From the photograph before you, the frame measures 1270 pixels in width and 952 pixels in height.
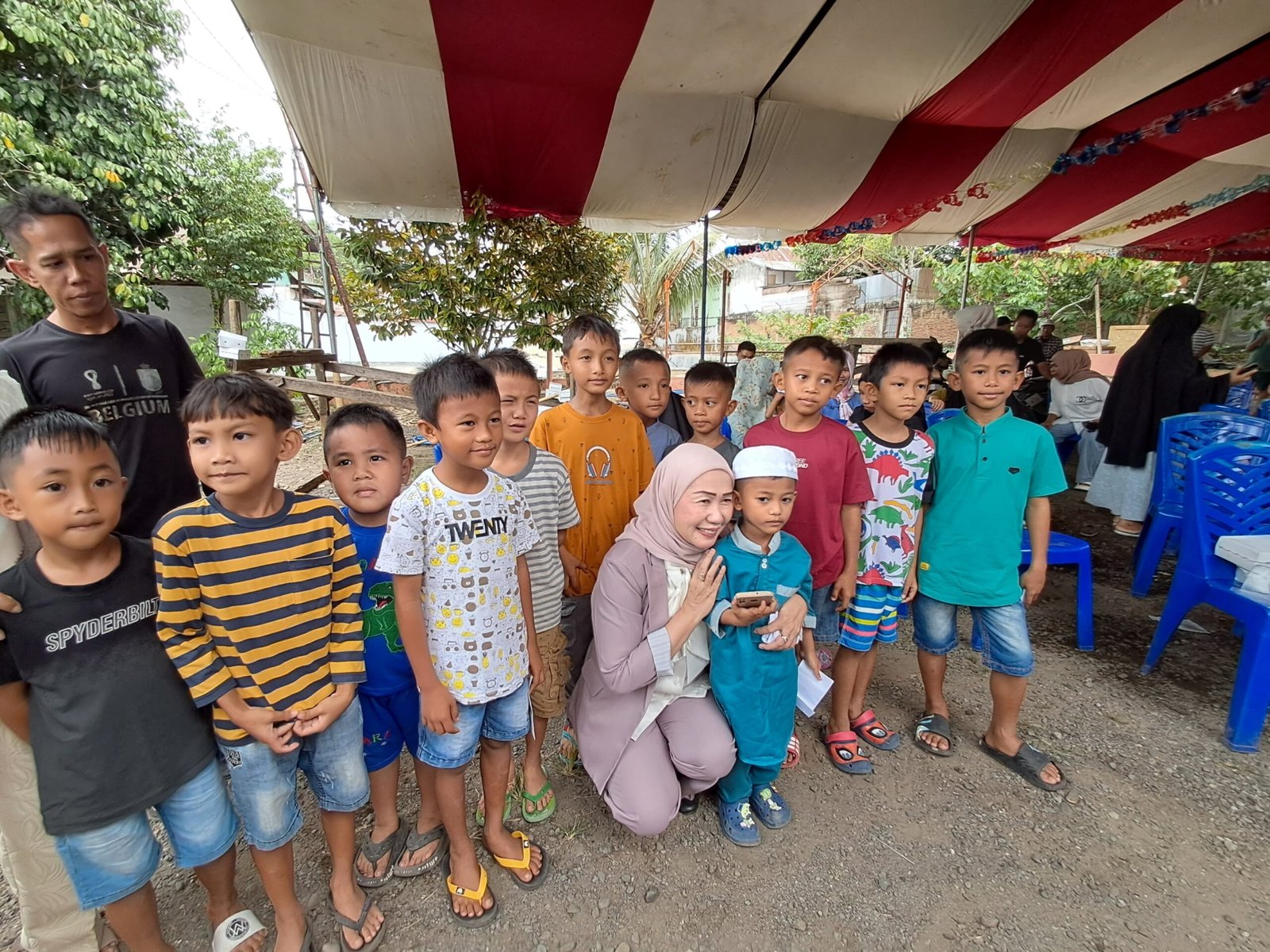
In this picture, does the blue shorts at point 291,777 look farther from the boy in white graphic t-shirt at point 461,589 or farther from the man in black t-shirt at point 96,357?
the man in black t-shirt at point 96,357

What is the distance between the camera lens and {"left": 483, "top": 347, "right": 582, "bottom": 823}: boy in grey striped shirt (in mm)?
1918

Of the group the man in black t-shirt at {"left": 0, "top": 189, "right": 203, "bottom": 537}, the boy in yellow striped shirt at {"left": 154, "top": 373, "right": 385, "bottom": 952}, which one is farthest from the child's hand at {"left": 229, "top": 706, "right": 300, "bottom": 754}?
the man in black t-shirt at {"left": 0, "top": 189, "right": 203, "bottom": 537}

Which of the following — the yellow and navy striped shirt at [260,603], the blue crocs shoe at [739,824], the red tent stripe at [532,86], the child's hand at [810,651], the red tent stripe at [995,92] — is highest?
the red tent stripe at [995,92]

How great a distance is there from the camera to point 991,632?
2.11m

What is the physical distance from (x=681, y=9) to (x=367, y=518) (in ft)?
8.32

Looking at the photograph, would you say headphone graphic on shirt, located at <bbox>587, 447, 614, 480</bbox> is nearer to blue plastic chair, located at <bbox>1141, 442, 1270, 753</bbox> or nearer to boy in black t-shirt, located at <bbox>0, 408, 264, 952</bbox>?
boy in black t-shirt, located at <bbox>0, 408, 264, 952</bbox>

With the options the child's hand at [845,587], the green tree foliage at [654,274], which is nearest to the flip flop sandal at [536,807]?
the child's hand at [845,587]

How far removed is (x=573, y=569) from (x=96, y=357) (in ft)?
5.56

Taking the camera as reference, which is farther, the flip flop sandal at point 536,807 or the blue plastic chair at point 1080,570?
the blue plastic chair at point 1080,570

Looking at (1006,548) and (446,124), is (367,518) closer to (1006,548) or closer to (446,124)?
(1006,548)

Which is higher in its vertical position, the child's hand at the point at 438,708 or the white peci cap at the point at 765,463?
the white peci cap at the point at 765,463

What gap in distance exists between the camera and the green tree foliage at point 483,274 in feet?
16.8

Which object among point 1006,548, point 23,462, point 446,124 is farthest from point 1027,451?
point 446,124

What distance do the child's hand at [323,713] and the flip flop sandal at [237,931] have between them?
0.56m
